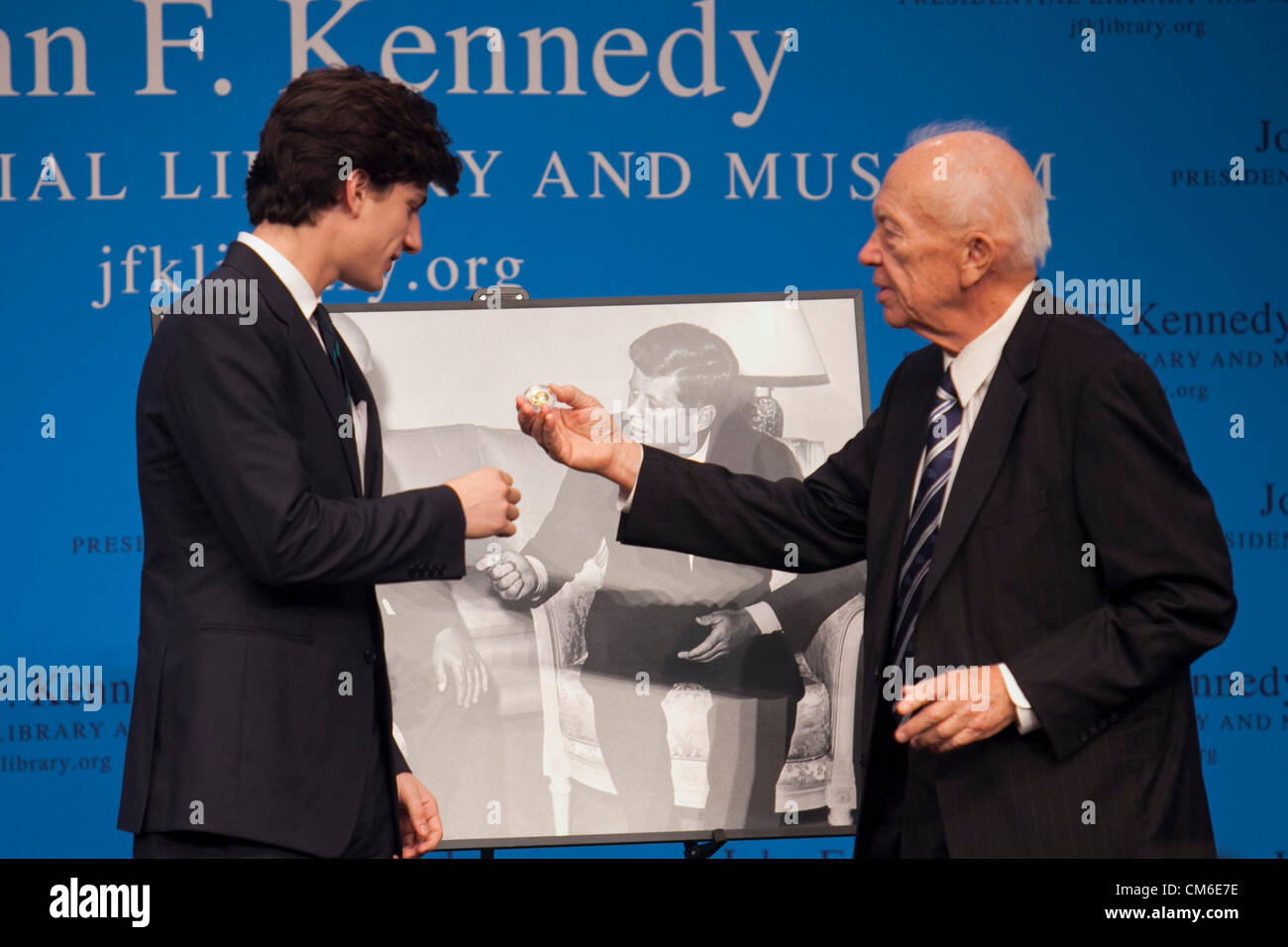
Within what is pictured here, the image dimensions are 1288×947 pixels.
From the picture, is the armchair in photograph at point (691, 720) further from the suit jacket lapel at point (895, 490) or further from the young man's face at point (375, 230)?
the young man's face at point (375, 230)

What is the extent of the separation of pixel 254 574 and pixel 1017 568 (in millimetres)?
1102

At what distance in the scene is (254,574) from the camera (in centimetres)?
177

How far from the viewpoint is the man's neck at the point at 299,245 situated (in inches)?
77.4

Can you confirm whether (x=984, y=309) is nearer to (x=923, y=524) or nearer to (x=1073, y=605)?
(x=923, y=524)

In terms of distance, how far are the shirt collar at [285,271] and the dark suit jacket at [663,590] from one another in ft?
3.46

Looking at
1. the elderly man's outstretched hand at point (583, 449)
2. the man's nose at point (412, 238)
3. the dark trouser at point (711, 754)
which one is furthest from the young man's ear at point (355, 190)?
the dark trouser at point (711, 754)

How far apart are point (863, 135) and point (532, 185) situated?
39.5 inches

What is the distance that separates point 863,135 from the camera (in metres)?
4.01

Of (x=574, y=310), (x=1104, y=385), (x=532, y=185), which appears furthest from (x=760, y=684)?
(x=532, y=185)

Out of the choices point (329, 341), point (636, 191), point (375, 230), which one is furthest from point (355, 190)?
point (636, 191)

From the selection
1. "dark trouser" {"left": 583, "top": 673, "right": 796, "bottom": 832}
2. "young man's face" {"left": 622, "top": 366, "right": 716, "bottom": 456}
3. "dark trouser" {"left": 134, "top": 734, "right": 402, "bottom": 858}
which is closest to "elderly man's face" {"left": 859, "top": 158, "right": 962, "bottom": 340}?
"young man's face" {"left": 622, "top": 366, "right": 716, "bottom": 456}

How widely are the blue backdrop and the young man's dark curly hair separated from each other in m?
1.86

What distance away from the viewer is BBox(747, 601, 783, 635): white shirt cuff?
287cm

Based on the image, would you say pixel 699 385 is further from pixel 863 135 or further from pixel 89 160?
pixel 89 160
